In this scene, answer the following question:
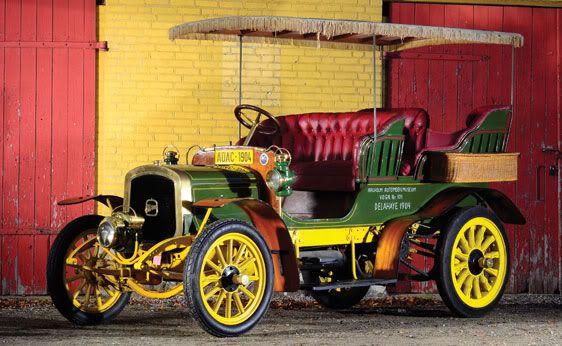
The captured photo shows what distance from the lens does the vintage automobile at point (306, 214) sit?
7.70m

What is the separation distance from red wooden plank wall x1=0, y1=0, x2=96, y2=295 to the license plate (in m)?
2.67

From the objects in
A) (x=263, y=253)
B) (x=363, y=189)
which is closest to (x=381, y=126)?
(x=363, y=189)

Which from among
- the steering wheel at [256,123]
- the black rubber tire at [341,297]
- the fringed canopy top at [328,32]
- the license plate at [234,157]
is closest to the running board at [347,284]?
the license plate at [234,157]

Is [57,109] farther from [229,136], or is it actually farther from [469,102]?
[469,102]

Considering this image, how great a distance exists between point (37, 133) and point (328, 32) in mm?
3537

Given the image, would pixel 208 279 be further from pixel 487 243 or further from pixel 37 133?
pixel 37 133

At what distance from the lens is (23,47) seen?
10953mm

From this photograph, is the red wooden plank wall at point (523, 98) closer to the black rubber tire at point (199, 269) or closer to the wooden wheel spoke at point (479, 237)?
the wooden wheel spoke at point (479, 237)

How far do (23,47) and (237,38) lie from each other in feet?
7.71

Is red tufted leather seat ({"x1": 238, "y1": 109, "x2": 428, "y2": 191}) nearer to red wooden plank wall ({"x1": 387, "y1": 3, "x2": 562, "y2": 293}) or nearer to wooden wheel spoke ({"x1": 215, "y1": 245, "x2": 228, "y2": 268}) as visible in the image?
wooden wheel spoke ({"x1": 215, "y1": 245, "x2": 228, "y2": 268})

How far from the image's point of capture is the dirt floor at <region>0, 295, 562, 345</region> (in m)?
7.65

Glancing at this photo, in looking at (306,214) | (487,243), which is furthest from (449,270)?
(306,214)

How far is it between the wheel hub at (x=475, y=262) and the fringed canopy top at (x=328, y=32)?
1638mm

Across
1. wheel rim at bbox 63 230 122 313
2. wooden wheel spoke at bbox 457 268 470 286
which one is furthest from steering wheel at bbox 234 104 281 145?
wooden wheel spoke at bbox 457 268 470 286
